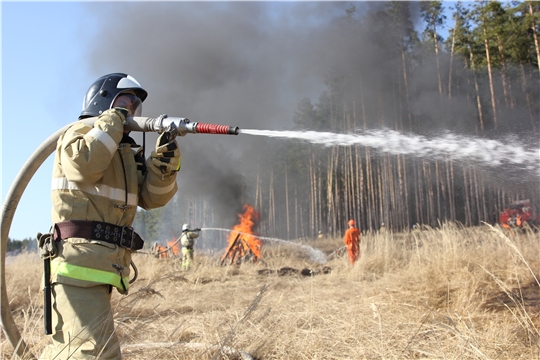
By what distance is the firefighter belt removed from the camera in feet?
7.29

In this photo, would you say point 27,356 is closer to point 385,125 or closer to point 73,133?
point 73,133

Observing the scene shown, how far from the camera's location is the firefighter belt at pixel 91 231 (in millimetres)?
2221

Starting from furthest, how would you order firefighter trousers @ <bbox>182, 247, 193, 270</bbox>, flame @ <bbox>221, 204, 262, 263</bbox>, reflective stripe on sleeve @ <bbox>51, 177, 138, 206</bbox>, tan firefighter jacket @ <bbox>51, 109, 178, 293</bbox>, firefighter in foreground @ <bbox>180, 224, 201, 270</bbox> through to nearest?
flame @ <bbox>221, 204, 262, 263</bbox> < firefighter in foreground @ <bbox>180, 224, 201, 270</bbox> < firefighter trousers @ <bbox>182, 247, 193, 270</bbox> < reflective stripe on sleeve @ <bbox>51, 177, 138, 206</bbox> < tan firefighter jacket @ <bbox>51, 109, 178, 293</bbox>

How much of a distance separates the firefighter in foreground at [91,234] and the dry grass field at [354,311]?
0.19 metres

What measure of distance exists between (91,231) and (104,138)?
47cm

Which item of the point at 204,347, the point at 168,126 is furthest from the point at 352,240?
the point at 168,126

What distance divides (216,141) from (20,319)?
1982cm

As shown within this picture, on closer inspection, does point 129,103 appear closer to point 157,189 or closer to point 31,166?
point 157,189

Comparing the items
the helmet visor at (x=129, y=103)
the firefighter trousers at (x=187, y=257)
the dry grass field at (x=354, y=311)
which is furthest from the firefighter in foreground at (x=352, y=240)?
the helmet visor at (x=129, y=103)

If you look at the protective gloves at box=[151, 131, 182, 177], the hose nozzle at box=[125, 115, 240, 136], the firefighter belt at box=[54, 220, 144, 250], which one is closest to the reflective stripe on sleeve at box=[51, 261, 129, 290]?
the firefighter belt at box=[54, 220, 144, 250]

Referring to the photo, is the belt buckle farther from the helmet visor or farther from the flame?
the flame

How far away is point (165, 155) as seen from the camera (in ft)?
8.64

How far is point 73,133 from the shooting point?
239 cm

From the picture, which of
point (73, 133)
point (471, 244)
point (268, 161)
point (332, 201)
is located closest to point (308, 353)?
point (73, 133)
